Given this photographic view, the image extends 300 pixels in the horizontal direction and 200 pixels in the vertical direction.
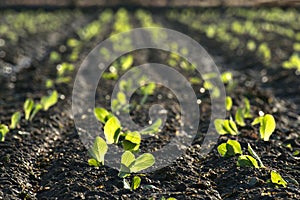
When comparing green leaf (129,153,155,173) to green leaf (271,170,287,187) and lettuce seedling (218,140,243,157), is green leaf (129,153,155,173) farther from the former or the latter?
green leaf (271,170,287,187)

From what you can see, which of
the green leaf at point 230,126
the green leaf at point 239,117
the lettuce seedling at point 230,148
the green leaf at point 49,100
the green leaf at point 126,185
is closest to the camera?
the green leaf at point 126,185

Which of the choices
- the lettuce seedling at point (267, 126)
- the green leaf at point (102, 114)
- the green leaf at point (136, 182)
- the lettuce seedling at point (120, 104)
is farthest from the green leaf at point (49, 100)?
the lettuce seedling at point (267, 126)

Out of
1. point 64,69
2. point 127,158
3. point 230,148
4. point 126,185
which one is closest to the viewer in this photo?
point 126,185

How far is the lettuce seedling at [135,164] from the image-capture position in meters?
2.35

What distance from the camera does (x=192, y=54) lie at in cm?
626

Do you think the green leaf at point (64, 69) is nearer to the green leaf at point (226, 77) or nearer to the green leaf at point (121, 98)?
the green leaf at point (121, 98)

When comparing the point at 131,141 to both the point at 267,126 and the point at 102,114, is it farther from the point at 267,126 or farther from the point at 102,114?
the point at 267,126

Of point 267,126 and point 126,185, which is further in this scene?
point 267,126

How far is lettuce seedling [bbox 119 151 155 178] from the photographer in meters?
2.35

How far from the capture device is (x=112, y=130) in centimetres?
261

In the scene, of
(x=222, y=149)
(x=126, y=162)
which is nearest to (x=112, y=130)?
(x=126, y=162)

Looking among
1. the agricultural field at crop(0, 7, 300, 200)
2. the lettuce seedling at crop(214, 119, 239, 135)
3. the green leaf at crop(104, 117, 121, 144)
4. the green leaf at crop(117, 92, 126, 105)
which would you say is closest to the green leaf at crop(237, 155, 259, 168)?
the agricultural field at crop(0, 7, 300, 200)

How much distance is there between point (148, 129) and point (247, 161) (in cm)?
72

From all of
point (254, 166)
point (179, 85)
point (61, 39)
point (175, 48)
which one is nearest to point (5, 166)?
point (254, 166)
